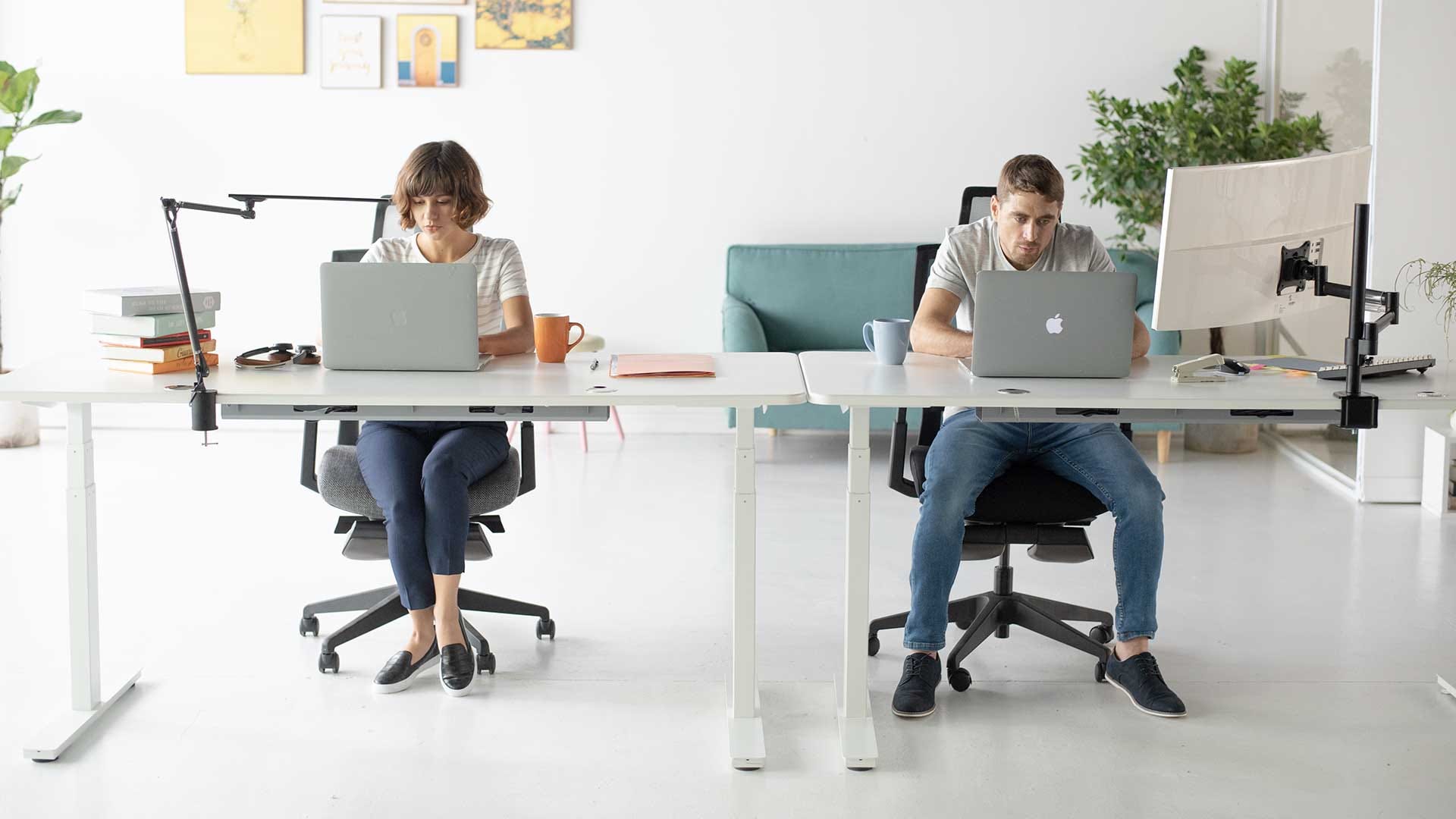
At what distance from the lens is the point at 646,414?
17.6ft

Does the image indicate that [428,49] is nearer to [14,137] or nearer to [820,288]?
[14,137]

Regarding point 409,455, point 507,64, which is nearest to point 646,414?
point 507,64

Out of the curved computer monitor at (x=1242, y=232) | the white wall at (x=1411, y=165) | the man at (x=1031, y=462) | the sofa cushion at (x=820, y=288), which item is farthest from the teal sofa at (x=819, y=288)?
Result: the curved computer monitor at (x=1242, y=232)

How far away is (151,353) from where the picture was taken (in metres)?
2.45

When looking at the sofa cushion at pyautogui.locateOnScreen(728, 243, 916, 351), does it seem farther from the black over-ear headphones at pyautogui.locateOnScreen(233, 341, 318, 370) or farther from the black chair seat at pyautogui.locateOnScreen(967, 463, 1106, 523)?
the black over-ear headphones at pyautogui.locateOnScreen(233, 341, 318, 370)

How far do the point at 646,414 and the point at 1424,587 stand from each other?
2960 mm

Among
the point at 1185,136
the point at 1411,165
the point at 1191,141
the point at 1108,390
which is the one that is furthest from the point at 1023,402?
the point at 1185,136

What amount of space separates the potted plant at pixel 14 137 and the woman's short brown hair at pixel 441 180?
8.72 ft

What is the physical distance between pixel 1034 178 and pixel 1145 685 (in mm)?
1021

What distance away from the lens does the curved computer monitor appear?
7.38 feet

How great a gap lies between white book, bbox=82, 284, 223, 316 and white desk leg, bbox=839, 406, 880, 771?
1.24 m

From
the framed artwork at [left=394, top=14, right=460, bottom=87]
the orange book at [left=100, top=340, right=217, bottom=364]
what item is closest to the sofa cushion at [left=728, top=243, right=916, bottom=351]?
the framed artwork at [left=394, top=14, right=460, bottom=87]

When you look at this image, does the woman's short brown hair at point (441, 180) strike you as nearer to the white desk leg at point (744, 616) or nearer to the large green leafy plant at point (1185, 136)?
the white desk leg at point (744, 616)

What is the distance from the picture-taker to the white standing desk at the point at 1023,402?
2.21 meters
